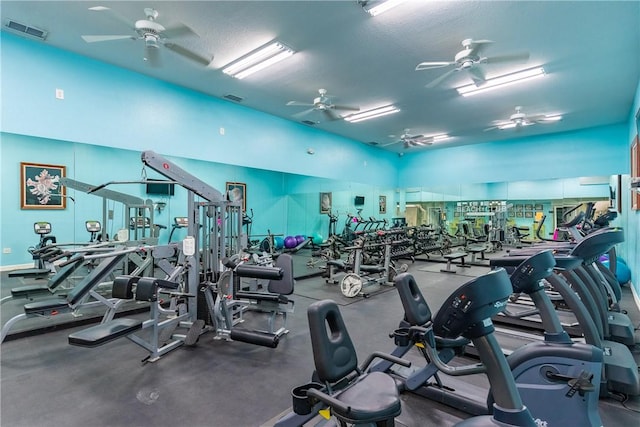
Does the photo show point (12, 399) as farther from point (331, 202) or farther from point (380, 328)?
point (331, 202)

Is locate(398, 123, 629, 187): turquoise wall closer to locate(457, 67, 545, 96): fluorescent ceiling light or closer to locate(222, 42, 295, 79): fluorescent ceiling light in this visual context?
locate(457, 67, 545, 96): fluorescent ceiling light

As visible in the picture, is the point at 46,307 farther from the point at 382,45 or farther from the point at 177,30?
the point at 382,45

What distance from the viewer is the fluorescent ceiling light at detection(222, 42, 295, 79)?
4.27 metres

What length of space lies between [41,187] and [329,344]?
5056mm

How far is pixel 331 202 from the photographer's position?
9.12 m

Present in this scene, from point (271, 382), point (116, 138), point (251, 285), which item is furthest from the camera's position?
point (116, 138)

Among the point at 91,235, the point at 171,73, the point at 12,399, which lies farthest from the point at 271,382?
the point at 171,73

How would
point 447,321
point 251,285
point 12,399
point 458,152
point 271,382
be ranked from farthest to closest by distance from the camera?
1. point 458,152
2. point 251,285
3. point 271,382
4. point 12,399
5. point 447,321

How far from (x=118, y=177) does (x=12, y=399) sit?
3.56 meters

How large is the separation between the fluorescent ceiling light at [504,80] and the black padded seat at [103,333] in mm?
5656

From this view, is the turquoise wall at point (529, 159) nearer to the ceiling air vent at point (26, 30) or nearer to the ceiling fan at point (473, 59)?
the ceiling fan at point (473, 59)

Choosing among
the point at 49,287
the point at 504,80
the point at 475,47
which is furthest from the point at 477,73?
the point at 49,287

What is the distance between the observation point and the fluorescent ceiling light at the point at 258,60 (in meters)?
4.27

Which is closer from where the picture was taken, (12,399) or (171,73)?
(12,399)
